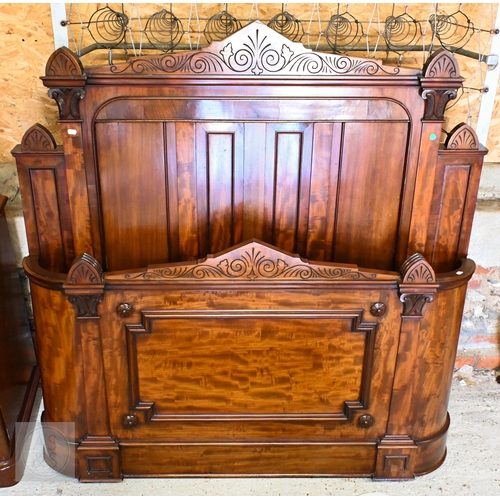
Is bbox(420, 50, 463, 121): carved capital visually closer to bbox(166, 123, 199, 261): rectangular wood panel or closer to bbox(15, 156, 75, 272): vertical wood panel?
bbox(166, 123, 199, 261): rectangular wood panel

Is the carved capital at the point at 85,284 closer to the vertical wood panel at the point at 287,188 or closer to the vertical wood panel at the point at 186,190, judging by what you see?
the vertical wood panel at the point at 186,190

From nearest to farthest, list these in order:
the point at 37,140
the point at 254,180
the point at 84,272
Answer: the point at 84,272 → the point at 37,140 → the point at 254,180

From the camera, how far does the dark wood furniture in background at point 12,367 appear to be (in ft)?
6.81

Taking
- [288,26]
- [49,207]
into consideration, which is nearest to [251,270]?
[49,207]

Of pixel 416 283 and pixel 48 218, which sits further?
pixel 48 218

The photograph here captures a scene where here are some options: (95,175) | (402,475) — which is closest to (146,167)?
(95,175)

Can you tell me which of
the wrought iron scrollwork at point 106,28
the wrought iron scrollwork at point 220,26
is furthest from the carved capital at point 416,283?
the wrought iron scrollwork at point 106,28

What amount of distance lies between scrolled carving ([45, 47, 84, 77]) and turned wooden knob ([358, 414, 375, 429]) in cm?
144

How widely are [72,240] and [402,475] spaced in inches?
56.1

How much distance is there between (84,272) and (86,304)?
0.38ft

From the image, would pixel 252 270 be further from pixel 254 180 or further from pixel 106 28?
pixel 106 28

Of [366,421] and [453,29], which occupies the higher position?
[453,29]

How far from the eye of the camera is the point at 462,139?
2.05 meters

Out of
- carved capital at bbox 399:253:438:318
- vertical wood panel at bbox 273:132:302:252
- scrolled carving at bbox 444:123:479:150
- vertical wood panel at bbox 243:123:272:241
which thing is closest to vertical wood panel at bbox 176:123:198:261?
vertical wood panel at bbox 243:123:272:241
